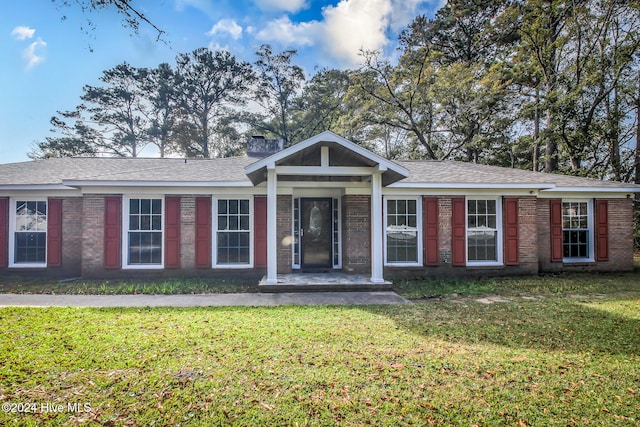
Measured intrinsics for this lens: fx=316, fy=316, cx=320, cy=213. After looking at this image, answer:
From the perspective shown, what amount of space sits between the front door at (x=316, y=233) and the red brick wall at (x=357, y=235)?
63 cm

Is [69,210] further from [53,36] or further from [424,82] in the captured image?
[424,82]

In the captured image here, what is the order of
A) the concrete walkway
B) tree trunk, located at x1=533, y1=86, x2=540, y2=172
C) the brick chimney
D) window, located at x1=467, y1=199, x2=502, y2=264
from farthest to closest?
tree trunk, located at x1=533, y1=86, x2=540, y2=172 < the brick chimney < window, located at x1=467, y1=199, x2=502, y2=264 < the concrete walkway

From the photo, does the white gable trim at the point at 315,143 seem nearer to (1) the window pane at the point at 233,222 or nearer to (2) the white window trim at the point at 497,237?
(1) the window pane at the point at 233,222

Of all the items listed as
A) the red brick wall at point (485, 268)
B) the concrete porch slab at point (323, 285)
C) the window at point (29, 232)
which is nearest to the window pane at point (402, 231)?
the red brick wall at point (485, 268)

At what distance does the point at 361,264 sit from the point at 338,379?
586cm

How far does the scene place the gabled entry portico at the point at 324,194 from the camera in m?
7.26

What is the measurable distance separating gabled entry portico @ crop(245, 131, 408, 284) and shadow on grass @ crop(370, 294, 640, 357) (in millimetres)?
1953

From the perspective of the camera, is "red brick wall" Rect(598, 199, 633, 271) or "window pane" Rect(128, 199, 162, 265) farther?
"red brick wall" Rect(598, 199, 633, 271)

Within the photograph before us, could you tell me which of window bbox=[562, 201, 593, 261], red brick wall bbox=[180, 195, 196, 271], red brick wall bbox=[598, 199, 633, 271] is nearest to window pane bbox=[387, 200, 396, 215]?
red brick wall bbox=[180, 195, 196, 271]

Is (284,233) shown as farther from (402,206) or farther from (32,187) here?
(32,187)

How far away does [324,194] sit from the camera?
9625 millimetres

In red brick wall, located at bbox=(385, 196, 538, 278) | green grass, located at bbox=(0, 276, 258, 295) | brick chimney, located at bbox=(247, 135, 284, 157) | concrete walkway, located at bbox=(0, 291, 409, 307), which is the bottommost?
concrete walkway, located at bbox=(0, 291, 409, 307)

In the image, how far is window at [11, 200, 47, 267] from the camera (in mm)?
9266

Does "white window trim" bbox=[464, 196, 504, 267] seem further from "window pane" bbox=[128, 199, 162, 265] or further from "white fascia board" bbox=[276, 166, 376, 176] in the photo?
"window pane" bbox=[128, 199, 162, 265]
